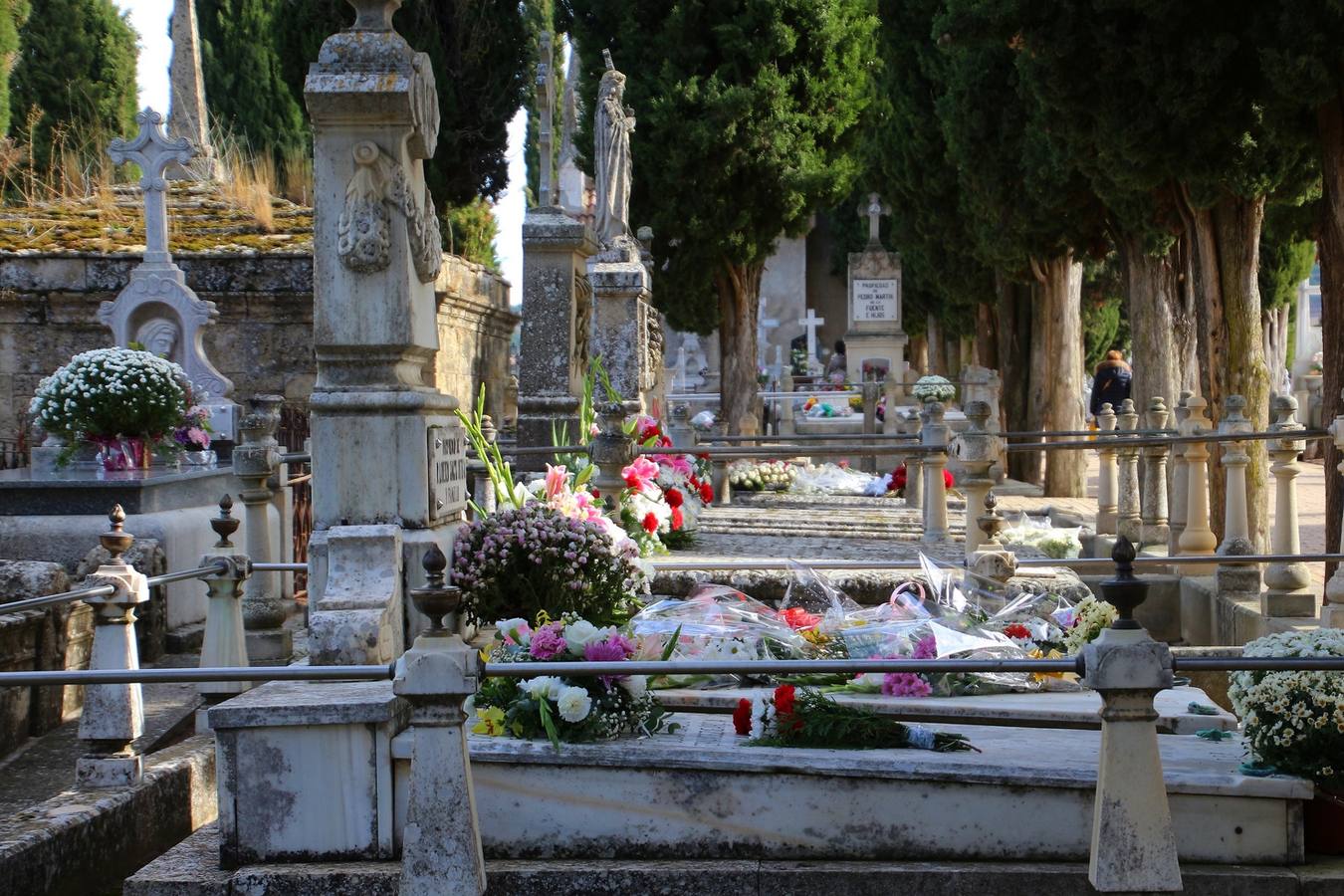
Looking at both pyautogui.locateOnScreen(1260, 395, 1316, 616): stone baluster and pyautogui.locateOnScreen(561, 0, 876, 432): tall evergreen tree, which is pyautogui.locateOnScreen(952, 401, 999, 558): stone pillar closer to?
pyautogui.locateOnScreen(1260, 395, 1316, 616): stone baluster

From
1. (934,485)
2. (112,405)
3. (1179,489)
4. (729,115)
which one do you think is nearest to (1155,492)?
(1179,489)

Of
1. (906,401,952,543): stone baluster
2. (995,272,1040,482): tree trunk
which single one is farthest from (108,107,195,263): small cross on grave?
(995,272,1040,482): tree trunk

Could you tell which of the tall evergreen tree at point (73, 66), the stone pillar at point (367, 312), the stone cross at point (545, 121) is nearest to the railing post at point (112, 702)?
the stone pillar at point (367, 312)

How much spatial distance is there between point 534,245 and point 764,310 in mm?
39285

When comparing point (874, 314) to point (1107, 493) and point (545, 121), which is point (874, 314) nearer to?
point (1107, 493)

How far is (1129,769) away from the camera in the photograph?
3883 millimetres

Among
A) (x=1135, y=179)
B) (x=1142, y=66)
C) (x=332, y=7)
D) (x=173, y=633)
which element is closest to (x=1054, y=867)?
(x=173, y=633)

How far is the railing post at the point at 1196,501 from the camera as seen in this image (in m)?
10.9

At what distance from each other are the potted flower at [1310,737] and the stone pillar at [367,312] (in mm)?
3017

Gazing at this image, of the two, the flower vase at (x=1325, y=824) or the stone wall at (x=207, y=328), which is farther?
the stone wall at (x=207, y=328)

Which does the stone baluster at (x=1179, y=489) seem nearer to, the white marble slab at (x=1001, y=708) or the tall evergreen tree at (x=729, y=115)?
the white marble slab at (x=1001, y=708)

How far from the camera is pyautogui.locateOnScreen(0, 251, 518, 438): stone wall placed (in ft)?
50.0

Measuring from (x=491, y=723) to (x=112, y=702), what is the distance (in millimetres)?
1662

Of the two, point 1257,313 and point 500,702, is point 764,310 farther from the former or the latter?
point 500,702
